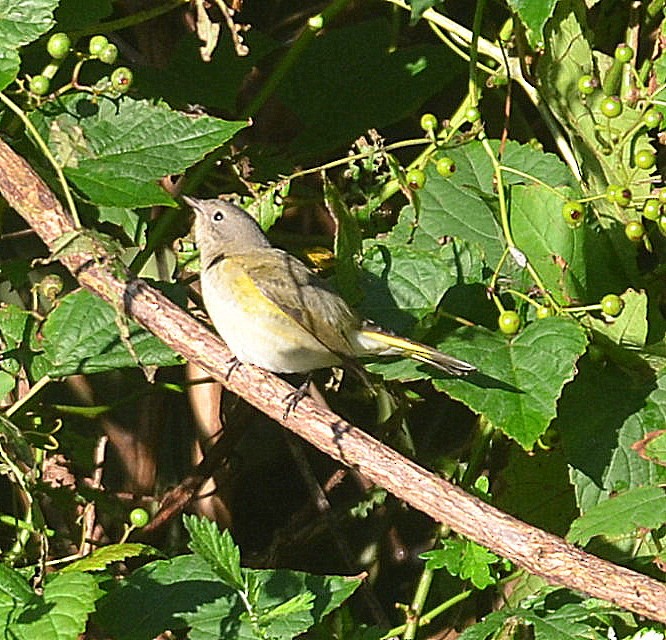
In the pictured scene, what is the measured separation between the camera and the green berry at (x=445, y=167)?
3223mm

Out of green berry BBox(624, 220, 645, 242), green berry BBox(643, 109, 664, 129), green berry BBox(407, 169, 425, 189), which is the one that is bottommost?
green berry BBox(624, 220, 645, 242)

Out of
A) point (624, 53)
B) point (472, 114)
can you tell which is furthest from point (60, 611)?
point (624, 53)

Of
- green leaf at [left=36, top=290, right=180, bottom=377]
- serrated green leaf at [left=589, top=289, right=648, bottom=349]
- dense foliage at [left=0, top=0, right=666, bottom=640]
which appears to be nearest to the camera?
dense foliage at [left=0, top=0, right=666, bottom=640]

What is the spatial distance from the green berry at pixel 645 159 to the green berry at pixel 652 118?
0.24 feet

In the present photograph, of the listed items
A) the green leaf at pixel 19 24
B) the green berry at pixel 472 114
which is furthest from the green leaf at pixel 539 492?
the green leaf at pixel 19 24

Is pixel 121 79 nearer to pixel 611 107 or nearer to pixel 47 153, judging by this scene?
pixel 47 153

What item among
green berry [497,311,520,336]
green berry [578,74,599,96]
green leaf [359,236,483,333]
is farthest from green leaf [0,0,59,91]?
green berry [578,74,599,96]

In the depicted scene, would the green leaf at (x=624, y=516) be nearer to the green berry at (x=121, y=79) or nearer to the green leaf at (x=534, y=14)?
the green leaf at (x=534, y=14)

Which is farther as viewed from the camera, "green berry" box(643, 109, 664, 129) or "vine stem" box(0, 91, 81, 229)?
"green berry" box(643, 109, 664, 129)

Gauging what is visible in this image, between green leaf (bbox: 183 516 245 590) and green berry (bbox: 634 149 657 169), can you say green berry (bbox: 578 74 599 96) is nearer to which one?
green berry (bbox: 634 149 657 169)

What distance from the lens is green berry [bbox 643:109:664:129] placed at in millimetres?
3102

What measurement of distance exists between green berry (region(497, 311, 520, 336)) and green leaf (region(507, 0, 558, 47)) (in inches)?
24.1

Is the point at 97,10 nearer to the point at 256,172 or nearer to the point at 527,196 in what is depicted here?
A: the point at 256,172

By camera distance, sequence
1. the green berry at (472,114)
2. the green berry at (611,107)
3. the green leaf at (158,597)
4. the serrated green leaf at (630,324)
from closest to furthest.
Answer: the green leaf at (158,597)
the serrated green leaf at (630,324)
the green berry at (611,107)
the green berry at (472,114)
